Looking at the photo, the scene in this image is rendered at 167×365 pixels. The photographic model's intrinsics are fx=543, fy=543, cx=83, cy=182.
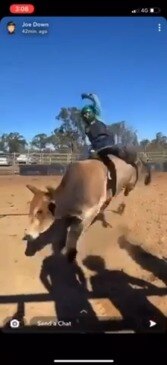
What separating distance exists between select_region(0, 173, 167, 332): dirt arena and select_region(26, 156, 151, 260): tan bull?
32 mm

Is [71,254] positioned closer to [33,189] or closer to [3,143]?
[33,189]

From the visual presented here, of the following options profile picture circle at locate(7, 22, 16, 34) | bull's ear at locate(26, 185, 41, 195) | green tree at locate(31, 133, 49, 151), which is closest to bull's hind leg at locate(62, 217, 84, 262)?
bull's ear at locate(26, 185, 41, 195)

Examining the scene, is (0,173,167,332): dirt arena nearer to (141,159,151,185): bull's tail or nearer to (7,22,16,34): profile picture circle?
(141,159,151,185): bull's tail

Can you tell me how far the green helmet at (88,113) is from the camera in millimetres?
1407

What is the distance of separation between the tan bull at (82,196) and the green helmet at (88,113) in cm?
14

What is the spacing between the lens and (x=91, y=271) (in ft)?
5.59

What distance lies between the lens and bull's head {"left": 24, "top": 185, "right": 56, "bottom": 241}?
1595mm

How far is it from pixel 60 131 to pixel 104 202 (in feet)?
1.00

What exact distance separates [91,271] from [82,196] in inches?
10.0

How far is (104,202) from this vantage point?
1.65 meters
